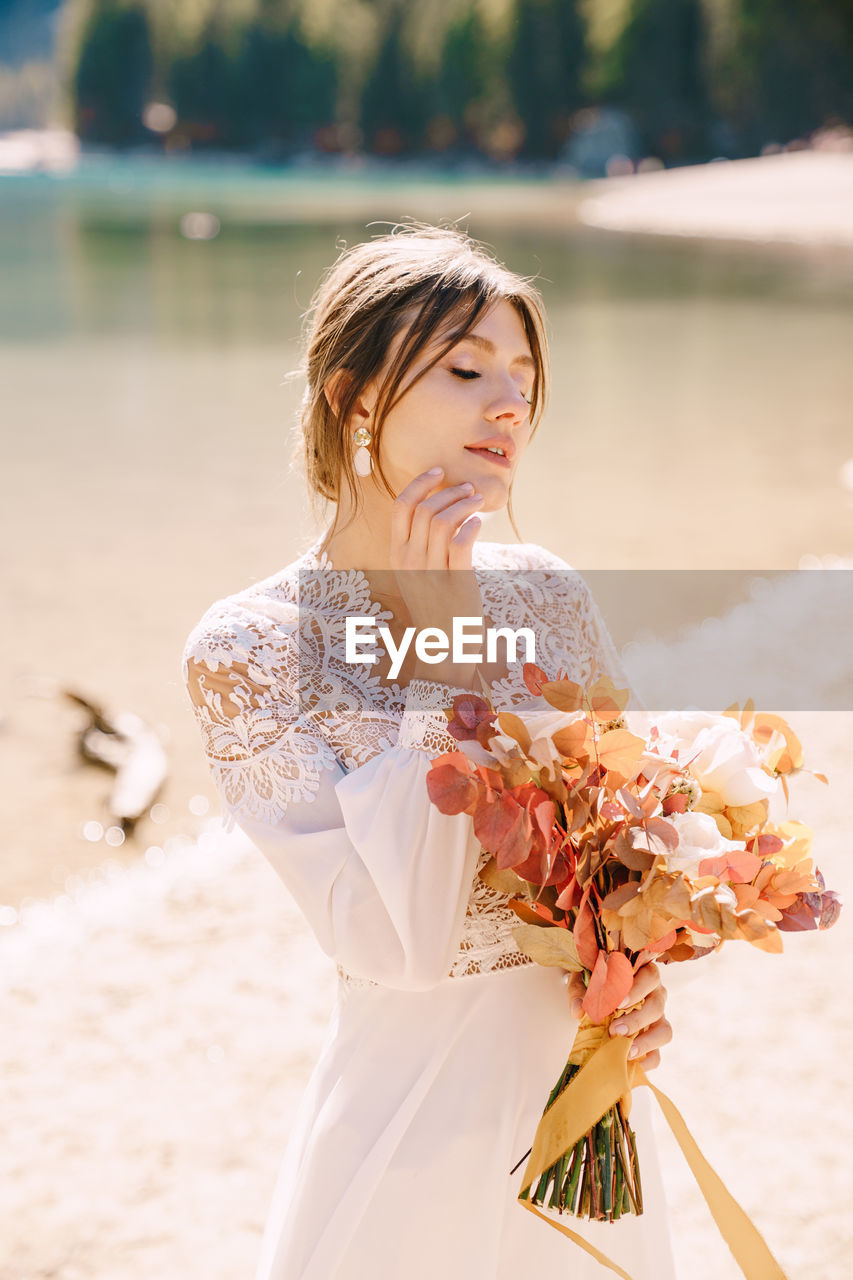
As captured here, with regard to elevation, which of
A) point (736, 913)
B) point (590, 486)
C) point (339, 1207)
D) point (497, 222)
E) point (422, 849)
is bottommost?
point (339, 1207)

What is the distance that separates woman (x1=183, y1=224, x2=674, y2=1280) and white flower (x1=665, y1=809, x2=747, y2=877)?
0.33 m

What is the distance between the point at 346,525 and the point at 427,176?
9933 cm

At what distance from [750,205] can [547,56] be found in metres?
46.9

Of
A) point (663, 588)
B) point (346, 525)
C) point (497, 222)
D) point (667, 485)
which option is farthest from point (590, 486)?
point (497, 222)

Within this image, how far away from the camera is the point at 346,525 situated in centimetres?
236

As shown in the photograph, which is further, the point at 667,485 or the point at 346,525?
the point at 667,485

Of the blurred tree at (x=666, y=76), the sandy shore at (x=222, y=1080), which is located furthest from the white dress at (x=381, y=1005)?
the blurred tree at (x=666, y=76)

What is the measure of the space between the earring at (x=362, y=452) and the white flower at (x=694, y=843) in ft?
2.88

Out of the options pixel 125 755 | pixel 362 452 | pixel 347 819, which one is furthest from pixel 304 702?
pixel 125 755

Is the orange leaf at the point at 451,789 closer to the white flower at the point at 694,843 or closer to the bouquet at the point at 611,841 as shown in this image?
the bouquet at the point at 611,841

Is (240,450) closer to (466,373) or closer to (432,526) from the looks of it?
(466,373)

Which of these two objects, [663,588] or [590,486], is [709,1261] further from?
[590,486]

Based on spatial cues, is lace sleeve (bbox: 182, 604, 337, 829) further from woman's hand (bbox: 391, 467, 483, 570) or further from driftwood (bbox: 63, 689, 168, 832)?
driftwood (bbox: 63, 689, 168, 832)

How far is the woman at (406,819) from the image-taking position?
6.38 ft
